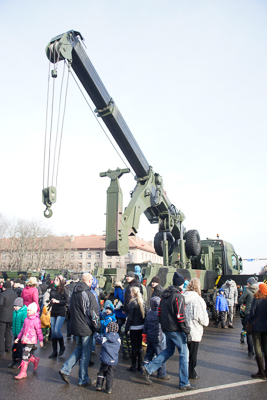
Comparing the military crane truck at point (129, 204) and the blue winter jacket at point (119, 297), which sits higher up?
the military crane truck at point (129, 204)

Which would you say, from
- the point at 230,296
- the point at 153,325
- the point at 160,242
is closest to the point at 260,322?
the point at 153,325

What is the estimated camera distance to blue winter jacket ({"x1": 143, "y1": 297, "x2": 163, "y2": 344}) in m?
5.44

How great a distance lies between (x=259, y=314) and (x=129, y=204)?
5.14 metres

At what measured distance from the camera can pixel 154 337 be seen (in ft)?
17.8

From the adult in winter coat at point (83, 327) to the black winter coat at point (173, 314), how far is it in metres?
1.07

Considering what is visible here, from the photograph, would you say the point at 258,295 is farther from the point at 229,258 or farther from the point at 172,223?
the point at 229,258

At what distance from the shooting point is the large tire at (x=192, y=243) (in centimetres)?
1339

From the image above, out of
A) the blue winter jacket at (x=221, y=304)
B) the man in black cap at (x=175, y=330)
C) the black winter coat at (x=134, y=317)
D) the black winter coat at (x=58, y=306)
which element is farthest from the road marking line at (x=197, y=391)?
the blue winter jacket at (x=221, y=304)

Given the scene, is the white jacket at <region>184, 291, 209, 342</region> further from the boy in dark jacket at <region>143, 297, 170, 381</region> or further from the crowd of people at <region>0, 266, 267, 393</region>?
the boy in dark jacket at <region>143, 297, 170, 381</region>

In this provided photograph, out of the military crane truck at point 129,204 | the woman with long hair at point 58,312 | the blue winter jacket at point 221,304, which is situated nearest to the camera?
the woman with long hair at point 58,312

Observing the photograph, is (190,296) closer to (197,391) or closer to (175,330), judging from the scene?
(175,330)

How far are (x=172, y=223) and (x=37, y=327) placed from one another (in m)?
7.66

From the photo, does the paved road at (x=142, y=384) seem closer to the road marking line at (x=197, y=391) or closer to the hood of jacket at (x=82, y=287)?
the road marking line at (x=197, y=391)

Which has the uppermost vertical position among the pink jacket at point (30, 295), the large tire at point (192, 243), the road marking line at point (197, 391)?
the large tire at point (192, 243)
